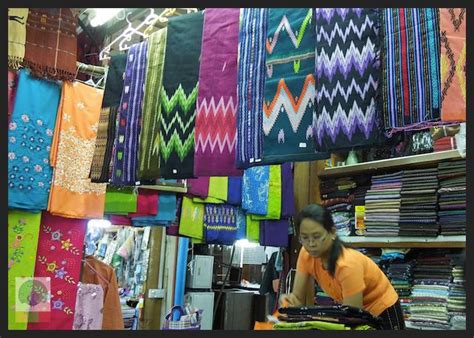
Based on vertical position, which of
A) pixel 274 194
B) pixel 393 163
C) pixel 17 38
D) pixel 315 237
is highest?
pixel 17 38

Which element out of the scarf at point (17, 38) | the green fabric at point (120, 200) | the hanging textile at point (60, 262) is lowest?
the hanging textile at point (60, 262)

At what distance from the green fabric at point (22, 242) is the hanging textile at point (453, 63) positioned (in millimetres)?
1782

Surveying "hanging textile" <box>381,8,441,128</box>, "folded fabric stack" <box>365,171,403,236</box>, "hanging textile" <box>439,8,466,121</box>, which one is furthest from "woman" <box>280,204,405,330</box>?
"folded fabric stack" <box>365,171,403,236</box>

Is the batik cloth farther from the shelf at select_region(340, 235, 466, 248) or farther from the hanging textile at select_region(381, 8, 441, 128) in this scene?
the hanging textile at select_region(381, 8, 441, 128)

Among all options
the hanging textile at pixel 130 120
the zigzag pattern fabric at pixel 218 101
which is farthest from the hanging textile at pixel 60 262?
the zigzag pattern fabric at pixel 218 101

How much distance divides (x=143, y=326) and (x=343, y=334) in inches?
102

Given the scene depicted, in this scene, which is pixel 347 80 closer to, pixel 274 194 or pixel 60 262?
pixel 60 262

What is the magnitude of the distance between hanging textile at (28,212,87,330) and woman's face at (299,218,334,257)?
4.15 feet

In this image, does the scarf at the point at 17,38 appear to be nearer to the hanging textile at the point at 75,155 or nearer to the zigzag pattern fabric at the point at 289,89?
the hanging textile at the point at 75,155

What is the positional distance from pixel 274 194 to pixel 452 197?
3.82ft

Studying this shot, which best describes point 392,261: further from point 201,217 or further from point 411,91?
point 411,91

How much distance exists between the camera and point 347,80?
61.3 inches

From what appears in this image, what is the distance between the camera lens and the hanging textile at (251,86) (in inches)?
68.8

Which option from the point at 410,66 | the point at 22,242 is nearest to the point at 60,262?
the point at 22,242
